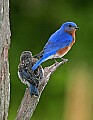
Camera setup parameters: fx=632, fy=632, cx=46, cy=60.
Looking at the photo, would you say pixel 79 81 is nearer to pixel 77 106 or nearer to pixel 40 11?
pixel 77 106

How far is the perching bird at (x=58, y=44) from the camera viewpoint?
5.88 meters

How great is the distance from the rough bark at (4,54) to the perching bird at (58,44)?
2.42 feet

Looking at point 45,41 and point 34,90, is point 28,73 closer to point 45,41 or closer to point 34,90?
point 34,90

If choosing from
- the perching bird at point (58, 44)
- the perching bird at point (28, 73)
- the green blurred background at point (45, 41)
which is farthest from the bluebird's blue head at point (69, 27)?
the green blurred background at point (45, 41)

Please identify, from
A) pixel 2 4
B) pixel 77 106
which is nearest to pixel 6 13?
pixel 2 4

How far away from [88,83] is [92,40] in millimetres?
1635

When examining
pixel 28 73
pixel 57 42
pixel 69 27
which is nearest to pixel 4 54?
pixel 28 73

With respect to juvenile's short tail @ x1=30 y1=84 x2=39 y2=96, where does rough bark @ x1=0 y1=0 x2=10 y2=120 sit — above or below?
above

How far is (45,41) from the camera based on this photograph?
10.6 metres

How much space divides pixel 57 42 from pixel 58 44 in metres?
0.04

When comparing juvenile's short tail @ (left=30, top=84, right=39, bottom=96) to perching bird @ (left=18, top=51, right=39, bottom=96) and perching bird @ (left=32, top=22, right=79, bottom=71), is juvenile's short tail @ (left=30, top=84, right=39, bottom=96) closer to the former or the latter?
perching bird @ (left=18, top=51, right=39, bottom=96)

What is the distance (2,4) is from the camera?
459 cm

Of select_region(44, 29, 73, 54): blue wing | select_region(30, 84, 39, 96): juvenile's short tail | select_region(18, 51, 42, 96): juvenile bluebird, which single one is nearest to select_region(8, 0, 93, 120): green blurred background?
select_region(44, 29, 73, 54): blue wing

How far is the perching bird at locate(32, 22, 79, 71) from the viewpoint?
19.3ft
